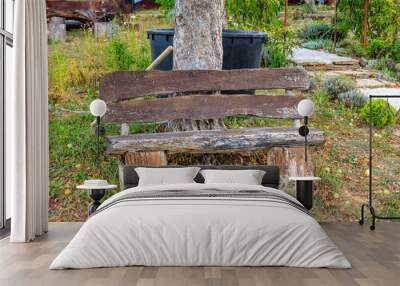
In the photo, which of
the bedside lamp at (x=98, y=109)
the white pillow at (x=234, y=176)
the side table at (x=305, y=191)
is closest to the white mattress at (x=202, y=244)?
the white pillow at (x=234, y=176)

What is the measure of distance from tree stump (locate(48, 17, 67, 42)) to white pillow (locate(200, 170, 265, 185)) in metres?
2.54

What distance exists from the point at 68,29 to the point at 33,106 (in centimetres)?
209

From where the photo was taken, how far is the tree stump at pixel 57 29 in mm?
7074

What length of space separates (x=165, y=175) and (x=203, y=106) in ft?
3.21

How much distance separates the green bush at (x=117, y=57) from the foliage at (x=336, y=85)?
7.29 feet

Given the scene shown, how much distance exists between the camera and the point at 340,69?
7.05 m

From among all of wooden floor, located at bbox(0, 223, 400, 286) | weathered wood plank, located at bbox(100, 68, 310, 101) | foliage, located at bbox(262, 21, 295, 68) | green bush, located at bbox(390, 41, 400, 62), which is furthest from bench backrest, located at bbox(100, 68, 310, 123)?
wooden floor, located at bbox(0, 223, 400, 286)

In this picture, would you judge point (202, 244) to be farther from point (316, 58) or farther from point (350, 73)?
point (350, 73)

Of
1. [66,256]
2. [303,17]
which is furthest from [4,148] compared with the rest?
[303,17]

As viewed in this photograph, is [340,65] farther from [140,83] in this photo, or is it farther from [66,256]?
[66,256]

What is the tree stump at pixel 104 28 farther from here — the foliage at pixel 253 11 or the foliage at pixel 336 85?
the foliage at pixel 336 85

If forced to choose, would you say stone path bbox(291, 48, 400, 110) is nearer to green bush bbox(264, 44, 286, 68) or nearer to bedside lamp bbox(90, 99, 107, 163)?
green bush bbox(264, 44, 286, 68)

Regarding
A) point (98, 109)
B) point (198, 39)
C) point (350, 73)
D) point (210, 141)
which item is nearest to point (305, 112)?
point (210, 141)

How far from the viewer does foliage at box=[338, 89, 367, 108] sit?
6.90m
